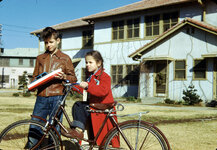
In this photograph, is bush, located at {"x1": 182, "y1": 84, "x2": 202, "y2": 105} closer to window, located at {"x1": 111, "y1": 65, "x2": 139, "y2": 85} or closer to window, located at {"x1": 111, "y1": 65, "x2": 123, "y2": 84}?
window, located at {"x1": 111, "y1": 65, "x2": 139, "y2": 85}

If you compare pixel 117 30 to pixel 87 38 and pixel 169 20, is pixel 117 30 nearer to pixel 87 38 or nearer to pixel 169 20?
pixel 87 38

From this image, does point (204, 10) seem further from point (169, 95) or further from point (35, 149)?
point (35, 149)

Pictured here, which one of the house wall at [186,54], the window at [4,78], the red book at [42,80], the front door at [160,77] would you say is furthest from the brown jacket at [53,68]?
the window at [4,78]

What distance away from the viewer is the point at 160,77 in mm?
17688

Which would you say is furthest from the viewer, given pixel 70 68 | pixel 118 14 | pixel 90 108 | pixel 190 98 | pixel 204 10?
pixel 118 14

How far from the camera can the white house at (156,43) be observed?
16.6 meters

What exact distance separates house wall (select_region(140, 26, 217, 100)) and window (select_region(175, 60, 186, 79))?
0.69 feet

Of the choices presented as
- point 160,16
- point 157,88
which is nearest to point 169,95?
point 157,88

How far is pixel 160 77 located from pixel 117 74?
4399 millimetres

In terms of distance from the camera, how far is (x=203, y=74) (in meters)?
16.3

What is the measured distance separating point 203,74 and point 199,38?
7.08ft

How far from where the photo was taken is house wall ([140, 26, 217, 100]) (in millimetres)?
16047

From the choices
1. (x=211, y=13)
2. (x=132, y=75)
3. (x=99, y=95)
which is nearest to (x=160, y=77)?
(x=132, y=75)

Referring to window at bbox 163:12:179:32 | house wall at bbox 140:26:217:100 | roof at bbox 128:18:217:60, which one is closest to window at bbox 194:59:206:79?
house wall at bbox 140:26:217:100
